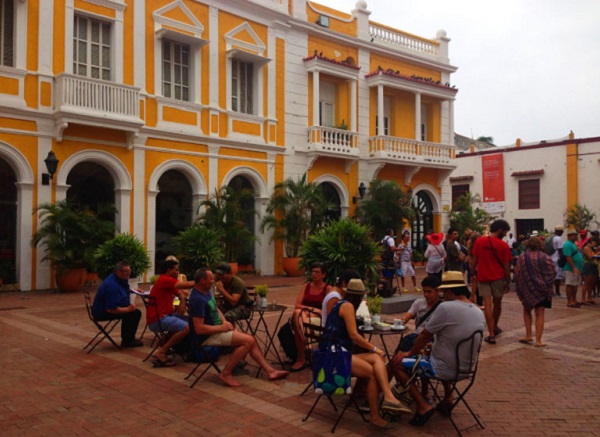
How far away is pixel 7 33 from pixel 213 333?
12.3m

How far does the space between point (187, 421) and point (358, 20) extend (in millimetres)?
21420

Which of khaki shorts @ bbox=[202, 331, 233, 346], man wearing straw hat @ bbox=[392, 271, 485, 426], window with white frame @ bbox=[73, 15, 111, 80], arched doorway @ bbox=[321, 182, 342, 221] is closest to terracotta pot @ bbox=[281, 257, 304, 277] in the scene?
arched doorway @ bbox=[321, 182, 342, 221]

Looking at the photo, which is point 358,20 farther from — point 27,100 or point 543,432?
point 543,432

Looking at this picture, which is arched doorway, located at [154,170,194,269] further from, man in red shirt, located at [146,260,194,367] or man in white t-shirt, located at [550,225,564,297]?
man in white t-shirt, located at [550,225,564,297]

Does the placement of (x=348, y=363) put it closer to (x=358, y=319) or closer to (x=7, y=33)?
(x=358, y=319)

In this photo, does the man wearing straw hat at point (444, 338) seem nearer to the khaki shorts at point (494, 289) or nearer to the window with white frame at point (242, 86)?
the khaki shorts at point (494, 289)

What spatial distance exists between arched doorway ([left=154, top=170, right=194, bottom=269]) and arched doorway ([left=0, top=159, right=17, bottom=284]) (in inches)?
164

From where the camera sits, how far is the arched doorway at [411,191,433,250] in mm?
26297

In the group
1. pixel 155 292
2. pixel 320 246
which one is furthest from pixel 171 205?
pixel 155 292

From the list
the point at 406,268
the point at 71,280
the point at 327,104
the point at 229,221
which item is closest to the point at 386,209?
the point at 327,104

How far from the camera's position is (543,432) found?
16.2ft

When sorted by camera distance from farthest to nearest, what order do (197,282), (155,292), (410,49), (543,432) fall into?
(410,49), (155,292), (197,282), (543,432)

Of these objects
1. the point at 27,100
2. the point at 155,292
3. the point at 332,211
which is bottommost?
the point at 155,292

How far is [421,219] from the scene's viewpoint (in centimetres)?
2684
